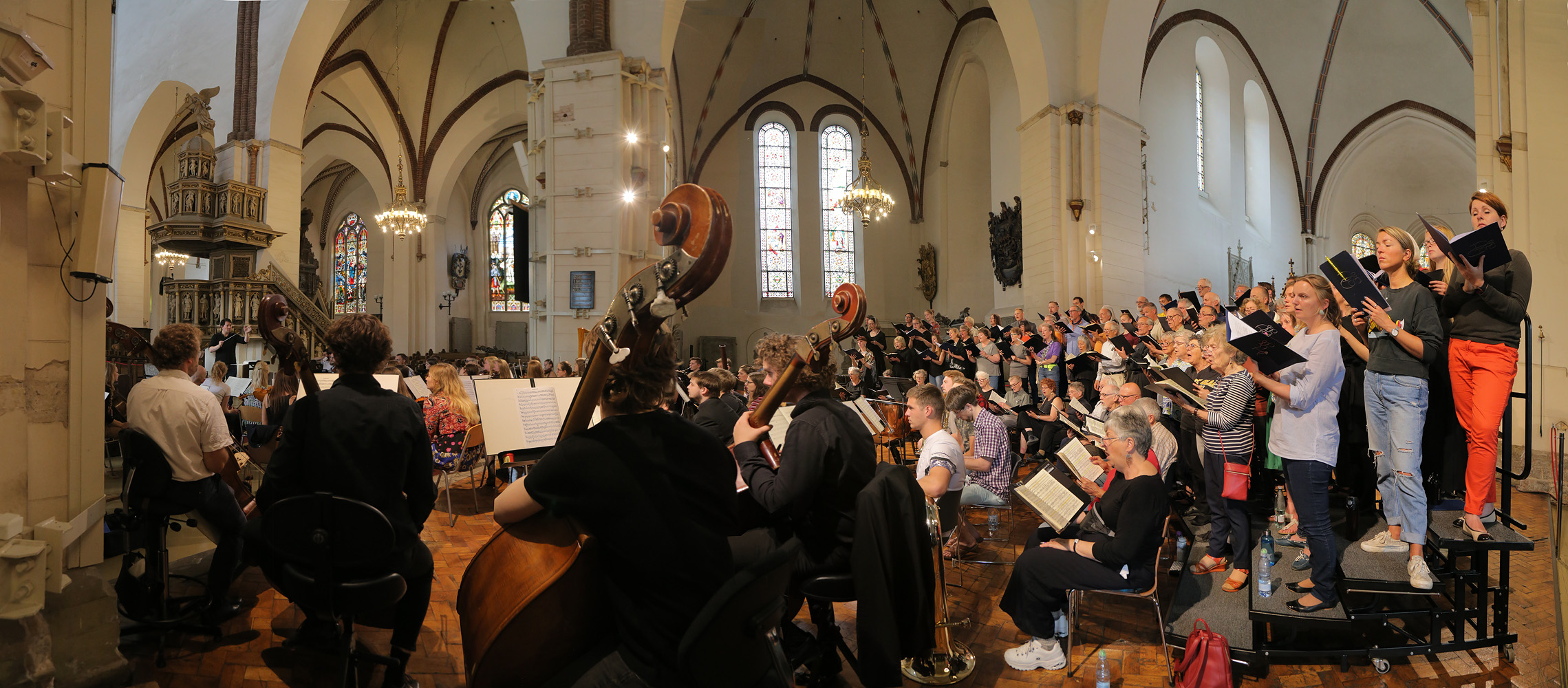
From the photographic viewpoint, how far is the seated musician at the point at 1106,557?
3.00 m

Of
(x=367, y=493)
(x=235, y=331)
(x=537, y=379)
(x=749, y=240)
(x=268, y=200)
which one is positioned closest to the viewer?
(x=367, y=493)

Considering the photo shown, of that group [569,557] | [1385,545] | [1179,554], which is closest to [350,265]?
[1179,554]

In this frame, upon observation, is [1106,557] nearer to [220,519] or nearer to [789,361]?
[789,361]

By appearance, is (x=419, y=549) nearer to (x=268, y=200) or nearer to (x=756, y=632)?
(x=756, y=632)

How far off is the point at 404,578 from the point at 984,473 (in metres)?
3.47

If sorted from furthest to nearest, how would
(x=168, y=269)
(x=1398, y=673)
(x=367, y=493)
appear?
(x=168, y=269) < (x=1398, y=673) < (x=367, y=493)

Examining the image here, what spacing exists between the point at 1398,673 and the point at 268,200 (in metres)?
15.1

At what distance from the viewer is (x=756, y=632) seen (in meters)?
1.59

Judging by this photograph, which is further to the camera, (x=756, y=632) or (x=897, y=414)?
(x=897, y=414)

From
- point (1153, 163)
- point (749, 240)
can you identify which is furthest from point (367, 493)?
point (749, 240)

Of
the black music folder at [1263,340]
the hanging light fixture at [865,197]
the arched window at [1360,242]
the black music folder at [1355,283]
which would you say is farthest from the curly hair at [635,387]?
the arched window at [1360,242]

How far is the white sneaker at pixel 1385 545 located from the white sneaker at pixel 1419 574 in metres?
0.44

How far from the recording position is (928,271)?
727 inches

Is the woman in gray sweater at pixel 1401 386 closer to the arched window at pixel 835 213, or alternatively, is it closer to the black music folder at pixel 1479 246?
the black music folder at pixel 1479 246
